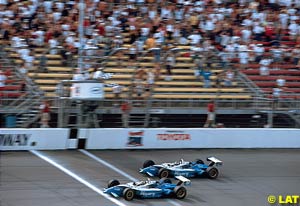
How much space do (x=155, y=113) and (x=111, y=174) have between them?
5.41 m

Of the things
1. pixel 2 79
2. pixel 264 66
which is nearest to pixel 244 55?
pixel 264 66

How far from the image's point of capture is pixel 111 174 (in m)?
15.1

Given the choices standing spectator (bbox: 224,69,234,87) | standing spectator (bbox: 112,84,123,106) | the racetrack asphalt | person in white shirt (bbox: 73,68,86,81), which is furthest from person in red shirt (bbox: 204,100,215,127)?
person in white shirt (bbox: 73,68,86,81)

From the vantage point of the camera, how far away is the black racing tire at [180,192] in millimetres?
12922

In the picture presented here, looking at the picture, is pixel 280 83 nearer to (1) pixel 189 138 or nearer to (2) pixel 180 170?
(1) pixel 189 138

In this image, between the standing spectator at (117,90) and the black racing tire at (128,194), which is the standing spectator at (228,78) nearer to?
the standing spectator at (117,90)

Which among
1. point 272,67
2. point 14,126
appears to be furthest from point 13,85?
point 272,67

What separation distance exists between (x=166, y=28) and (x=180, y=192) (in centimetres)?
1165

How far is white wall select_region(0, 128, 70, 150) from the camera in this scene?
17594mm

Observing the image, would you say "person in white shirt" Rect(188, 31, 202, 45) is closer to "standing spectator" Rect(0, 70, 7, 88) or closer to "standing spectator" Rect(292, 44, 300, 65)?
"standing spectator" Rect(292, 44, 300, 65)

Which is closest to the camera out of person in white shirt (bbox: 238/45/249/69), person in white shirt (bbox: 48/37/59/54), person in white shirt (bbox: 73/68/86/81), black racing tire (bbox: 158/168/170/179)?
black racing tire (bbox: 158/168/170/179)

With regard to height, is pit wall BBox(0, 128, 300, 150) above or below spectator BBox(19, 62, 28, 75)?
below

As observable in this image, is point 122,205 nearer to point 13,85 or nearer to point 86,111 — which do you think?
point 86,111

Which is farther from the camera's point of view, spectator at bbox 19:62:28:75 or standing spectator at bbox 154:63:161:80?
standing spectator at bbox 154:63:161:80
